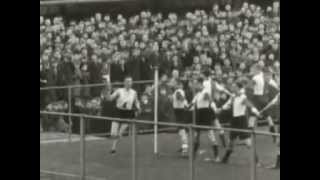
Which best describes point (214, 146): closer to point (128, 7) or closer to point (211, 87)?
point (211, 87)

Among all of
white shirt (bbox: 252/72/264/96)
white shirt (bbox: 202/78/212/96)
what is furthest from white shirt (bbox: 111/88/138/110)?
white shirt (bbox: 252/72/264/96)

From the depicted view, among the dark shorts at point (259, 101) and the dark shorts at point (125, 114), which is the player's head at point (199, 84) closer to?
the dark shorts at point (259, 101)

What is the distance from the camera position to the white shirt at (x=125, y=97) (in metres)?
9.91

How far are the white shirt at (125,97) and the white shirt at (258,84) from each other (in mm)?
1849

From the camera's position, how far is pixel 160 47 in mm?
9438

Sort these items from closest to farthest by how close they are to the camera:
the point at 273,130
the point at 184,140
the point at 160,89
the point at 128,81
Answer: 1. the point at 273,130
2. the point at 184,140
3. the point at 160,89
4. the point at 128,81

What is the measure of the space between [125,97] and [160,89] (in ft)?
2.05

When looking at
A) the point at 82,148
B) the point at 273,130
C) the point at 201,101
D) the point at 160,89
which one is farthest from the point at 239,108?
the point at 82,148

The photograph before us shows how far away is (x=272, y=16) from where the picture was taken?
8266 millimetres

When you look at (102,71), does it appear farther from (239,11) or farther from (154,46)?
(239,11)

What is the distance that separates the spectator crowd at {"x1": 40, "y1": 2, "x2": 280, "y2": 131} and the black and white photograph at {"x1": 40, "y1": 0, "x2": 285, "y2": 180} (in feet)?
0.05

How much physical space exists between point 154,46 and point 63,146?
184cm

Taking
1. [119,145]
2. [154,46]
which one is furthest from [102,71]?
[119,145]

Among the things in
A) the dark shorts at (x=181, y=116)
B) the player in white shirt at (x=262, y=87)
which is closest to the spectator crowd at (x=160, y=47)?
the player in white shirt at (x=262, y=87)
